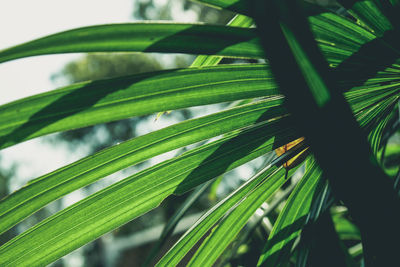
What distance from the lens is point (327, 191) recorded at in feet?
2.01

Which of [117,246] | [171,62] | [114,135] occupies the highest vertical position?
[171,62]

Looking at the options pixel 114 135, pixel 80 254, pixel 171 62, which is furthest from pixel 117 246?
pixel 171 62

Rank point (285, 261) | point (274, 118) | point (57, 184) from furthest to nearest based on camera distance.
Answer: point (285, 261)
point (274, 118)
point (57, 184)

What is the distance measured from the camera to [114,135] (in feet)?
37.5

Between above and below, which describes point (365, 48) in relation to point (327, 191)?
above

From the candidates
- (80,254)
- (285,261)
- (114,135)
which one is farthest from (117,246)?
(285,261)

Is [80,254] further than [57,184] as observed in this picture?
Yes

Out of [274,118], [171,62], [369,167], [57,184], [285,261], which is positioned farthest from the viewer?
[171,62]

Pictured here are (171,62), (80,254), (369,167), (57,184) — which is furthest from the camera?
(80,254)

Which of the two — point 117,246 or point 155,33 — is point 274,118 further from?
point 117,246

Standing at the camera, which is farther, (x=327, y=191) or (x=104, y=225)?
(x=327, y=191)

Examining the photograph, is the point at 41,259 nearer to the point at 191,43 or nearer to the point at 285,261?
the point at 191,43

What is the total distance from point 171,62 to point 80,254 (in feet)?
35.4

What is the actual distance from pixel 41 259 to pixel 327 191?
0.50 m
